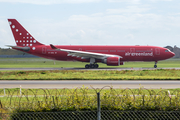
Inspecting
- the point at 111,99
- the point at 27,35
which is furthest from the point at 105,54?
the point at 111,99

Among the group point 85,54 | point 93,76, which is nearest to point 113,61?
point 85,54

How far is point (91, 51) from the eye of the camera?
156 feet

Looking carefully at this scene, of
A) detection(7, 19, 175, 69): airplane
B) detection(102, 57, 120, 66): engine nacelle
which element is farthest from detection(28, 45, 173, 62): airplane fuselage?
detection(102, 57, 120, 66): engine nacelle

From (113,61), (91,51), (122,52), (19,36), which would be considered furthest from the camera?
(19,36)

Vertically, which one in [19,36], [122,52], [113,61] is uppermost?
[19,36]

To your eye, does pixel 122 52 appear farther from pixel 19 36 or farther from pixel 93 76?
pixel 19 36

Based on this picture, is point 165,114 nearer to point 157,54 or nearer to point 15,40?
point 157,54

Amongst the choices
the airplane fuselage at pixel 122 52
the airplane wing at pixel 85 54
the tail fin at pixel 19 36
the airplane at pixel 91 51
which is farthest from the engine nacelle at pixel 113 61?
the tail fin at pixel 19 36

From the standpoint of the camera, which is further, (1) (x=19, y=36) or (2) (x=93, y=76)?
(1) (x=19, y=36)

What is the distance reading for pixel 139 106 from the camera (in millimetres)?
9594

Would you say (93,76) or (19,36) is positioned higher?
(19,36)

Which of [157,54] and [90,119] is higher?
[157,54]

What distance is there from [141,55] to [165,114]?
37.9 meters

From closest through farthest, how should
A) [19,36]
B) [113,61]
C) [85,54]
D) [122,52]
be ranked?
[113,61], [85,54], [122,52], [19,36]
